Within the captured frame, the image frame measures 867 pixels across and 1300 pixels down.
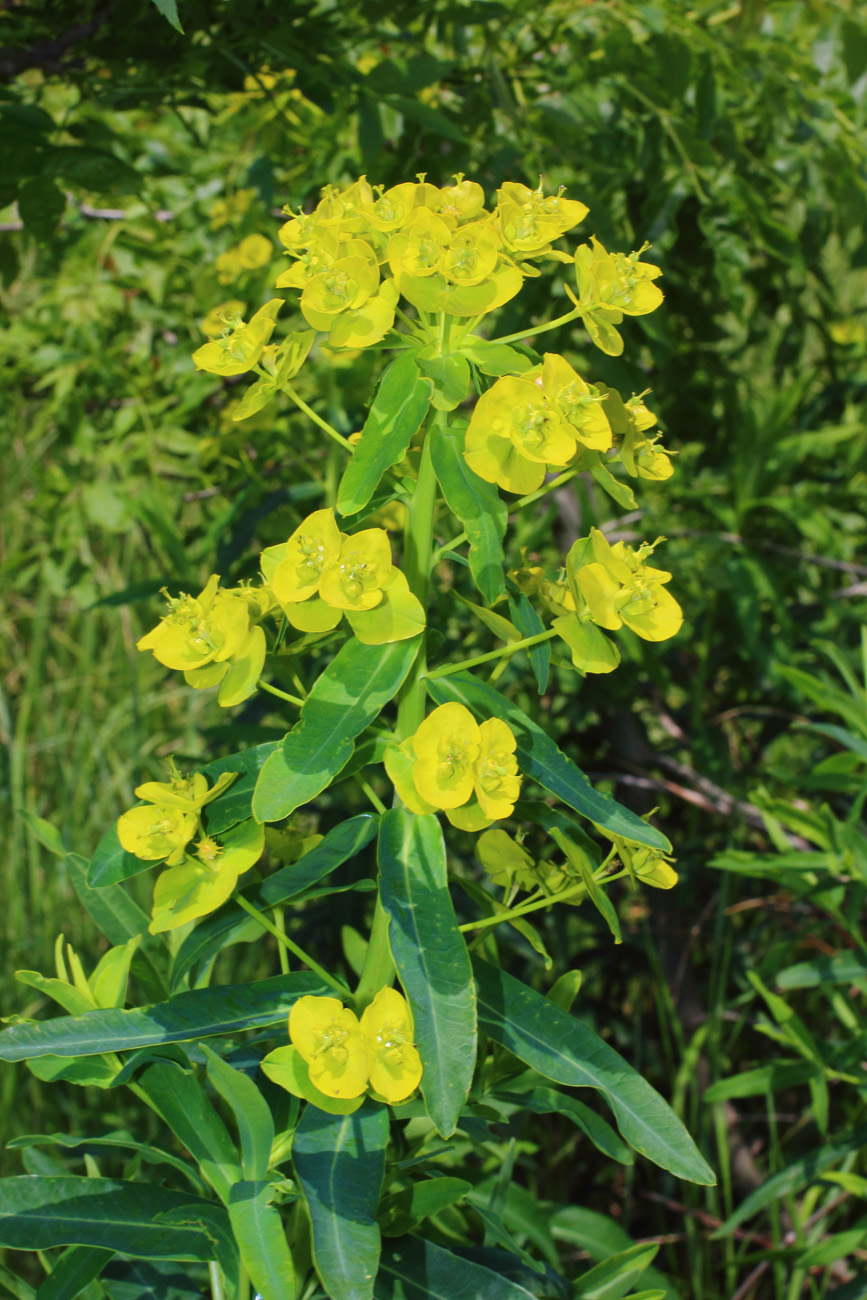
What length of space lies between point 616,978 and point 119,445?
1.47 m

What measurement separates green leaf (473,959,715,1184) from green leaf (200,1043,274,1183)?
17 cm

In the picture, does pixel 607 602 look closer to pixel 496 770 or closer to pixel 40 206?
pixel 496 770

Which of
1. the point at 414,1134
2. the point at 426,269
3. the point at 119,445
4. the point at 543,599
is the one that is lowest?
the point at 119,445

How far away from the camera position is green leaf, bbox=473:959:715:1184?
0.74 meters

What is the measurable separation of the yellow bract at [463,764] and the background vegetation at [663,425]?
609mm

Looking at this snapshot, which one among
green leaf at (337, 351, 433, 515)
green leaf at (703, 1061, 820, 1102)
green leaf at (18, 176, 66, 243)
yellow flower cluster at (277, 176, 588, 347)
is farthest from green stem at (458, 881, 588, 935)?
green leaf at (18, 176, 66, 243)

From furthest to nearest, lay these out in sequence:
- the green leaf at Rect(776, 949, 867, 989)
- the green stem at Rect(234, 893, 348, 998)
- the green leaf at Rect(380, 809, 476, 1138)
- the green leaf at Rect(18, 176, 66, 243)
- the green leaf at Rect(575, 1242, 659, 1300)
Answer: the green leaf at Rect(776, 949, 867, 989)
the green leaf at Rect(18, 176, 66, 243)
the green leaf at Rect(575, 1242, 659, 1300)
the green stem at Rect(234, 893, 348, 998)
the green leaf at Rect(380, 809, 476, 1138)

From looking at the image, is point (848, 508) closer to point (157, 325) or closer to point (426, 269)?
point (157, 325)

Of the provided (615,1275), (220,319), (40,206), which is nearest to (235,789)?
(220,319)

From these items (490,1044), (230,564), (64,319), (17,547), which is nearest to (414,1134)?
(490,1044)

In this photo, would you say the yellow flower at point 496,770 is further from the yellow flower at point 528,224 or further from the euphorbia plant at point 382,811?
the yellow flower at point 528,224

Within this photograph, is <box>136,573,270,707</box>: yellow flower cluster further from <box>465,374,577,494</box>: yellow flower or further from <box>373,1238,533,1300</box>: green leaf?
<box>373,1238,533,1300</box>: green leaf

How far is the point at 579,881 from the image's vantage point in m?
0.85

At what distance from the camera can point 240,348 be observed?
838 mm
